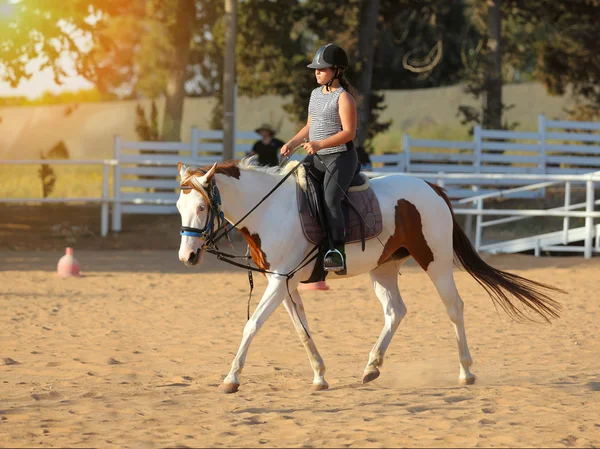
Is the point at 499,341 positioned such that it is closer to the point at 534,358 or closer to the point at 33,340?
the point at 534,358

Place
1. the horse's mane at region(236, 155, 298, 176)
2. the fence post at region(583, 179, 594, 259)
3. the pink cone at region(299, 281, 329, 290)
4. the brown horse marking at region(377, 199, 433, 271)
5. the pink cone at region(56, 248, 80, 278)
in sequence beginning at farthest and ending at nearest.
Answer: the fence post at region(583, 179, 594, 259) < the pink cone at region(56, 248, 80, 278) < the pink cone at region(299, 281, 329, 290) < the brown horse marking at region(377, 199, 433, 271) < the horse's mane at region(236, 155, 298, 176)

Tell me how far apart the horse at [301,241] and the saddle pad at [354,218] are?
0.06 m

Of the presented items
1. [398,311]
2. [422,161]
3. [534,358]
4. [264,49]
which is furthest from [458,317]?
[264,49]

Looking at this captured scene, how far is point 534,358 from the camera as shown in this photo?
8.46 meters

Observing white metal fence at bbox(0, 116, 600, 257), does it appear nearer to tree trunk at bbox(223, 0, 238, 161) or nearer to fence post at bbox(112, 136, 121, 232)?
fence post at bbox(112, 136, 121, 232)

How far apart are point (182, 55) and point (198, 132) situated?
7947mm

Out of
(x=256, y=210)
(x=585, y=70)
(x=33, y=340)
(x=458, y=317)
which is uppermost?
(x=585, y=70)

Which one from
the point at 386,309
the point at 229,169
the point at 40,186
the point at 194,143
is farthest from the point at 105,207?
the point at 229,169

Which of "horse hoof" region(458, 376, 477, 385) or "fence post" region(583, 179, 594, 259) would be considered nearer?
"horse hoof" region(458, 376, 477, 385)

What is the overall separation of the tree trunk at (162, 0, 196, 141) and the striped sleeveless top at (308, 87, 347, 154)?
67.2 ft

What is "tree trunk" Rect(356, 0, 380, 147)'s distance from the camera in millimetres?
24831

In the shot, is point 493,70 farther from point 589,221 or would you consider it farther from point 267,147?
point 589,221

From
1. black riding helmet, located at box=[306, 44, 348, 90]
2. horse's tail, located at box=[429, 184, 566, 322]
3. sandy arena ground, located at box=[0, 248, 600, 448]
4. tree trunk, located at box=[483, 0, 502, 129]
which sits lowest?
sandy arena ground, located at box=[0, 248, 600, 448]

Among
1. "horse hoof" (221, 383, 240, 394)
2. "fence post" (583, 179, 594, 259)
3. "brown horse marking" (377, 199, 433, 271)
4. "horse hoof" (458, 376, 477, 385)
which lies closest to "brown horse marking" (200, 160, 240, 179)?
"brown horse marking" (377, 199, 433, 271)
